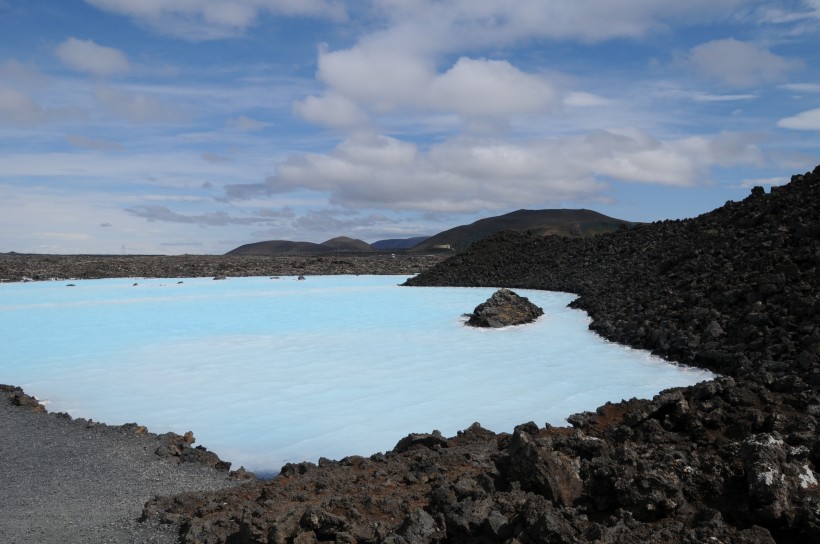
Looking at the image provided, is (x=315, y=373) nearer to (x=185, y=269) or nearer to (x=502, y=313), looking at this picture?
(x=502, y=313)

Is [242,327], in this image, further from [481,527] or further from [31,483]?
[481,527]

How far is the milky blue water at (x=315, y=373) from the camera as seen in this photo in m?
8.45

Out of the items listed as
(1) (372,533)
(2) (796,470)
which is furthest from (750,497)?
(1) (372,533)

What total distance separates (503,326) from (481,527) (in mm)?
12582

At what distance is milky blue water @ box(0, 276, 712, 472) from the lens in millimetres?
8453

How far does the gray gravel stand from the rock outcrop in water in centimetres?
994

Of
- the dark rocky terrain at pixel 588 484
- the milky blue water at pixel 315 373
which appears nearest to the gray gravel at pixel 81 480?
the dark rocky terrain at pixel 588 484

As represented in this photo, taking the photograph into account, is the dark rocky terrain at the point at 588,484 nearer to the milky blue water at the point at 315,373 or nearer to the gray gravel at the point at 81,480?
the gray gravel at the point at 81,480

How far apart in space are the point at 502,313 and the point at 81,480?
38.2ft

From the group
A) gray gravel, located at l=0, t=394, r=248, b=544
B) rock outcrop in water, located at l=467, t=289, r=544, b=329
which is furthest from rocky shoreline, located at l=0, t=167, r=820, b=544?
rock outcrop in water, located at l=467, t=289, r=544, b=329

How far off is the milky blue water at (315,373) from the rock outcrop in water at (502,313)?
0.42m

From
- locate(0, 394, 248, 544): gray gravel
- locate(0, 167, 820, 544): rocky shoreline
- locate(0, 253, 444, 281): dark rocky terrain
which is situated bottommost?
locate(0, 394, 248, 544): gray gravel

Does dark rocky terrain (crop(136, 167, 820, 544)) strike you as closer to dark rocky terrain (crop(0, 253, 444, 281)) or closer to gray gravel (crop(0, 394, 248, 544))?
gray gravel (crop(0, 394, 248, 544))

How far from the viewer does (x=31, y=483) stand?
6066mm
